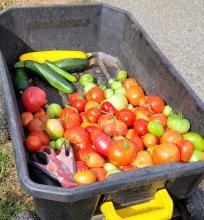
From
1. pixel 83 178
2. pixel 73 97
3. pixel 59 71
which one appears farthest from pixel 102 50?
pixel 83 178

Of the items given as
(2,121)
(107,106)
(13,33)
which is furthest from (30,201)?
(13,33)

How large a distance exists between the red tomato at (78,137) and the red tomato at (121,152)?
26 centimetres

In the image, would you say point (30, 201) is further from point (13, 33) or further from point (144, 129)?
point (13, 33)

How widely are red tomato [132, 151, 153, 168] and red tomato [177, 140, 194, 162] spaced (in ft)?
0.63

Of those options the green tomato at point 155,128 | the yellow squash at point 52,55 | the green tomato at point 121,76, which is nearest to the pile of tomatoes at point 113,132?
the green tomato at point 155,128

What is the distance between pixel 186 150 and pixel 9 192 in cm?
123

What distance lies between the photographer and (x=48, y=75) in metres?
2.80

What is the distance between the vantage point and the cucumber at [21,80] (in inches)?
106

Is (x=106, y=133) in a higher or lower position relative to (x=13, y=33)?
lower

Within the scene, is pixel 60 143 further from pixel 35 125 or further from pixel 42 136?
pixel 35 125

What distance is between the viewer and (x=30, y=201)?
2445 millimetres

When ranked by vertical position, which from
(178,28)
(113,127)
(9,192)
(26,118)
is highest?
(113,127)

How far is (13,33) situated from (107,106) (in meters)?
1.00

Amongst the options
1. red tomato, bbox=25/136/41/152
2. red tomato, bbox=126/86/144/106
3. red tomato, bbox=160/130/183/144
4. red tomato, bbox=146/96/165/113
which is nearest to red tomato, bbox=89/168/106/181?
red tomato, bbox=25/136/41/152
